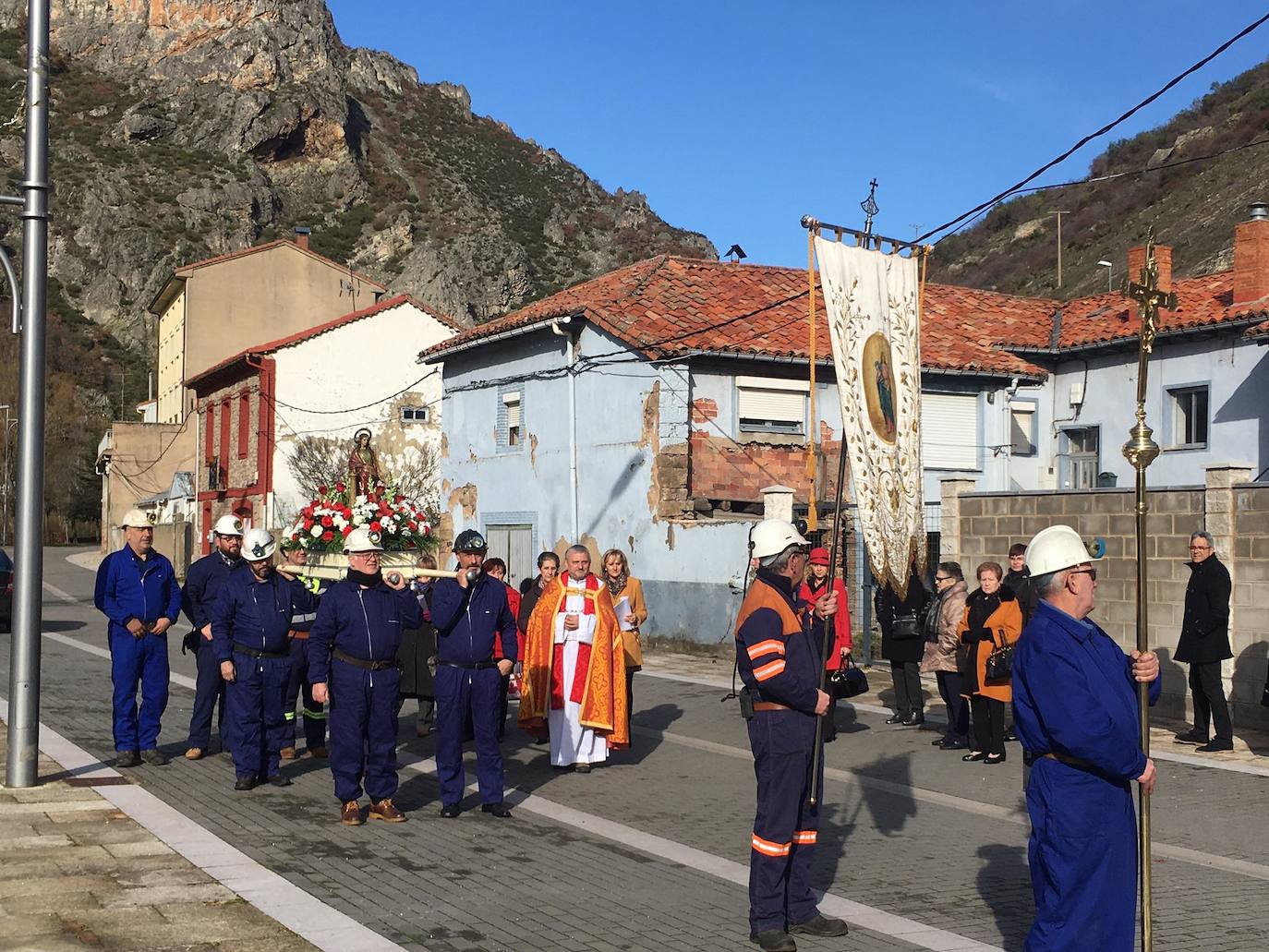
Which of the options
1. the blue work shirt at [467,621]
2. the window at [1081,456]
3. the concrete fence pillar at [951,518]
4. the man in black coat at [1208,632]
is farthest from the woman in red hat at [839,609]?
the window at [1081,456]

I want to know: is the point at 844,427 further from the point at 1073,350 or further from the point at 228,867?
the point at 1073,350

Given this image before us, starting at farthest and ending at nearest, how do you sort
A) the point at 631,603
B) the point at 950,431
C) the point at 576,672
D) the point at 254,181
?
the point at 254,181 → the point at 950,431 → the point at 631,603 → the point at 576,672

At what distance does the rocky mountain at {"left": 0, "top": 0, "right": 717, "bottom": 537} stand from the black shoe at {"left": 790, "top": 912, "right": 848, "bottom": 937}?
7319 centimetres

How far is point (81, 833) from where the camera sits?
764 centimetres

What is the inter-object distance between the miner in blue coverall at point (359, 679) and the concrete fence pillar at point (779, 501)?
41.4 feet

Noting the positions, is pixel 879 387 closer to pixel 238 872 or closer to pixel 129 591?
pixel 238 872

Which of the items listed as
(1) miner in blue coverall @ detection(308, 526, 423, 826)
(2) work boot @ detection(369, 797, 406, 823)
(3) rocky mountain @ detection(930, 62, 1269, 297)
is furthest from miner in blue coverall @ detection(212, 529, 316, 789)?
(3) rocky mountain @ detection(930, 62, 1269, 297)

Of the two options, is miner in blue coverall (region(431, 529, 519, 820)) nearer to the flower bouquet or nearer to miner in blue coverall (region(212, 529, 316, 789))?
A: miner in blue coverall (region(212, 529, 316, 789))

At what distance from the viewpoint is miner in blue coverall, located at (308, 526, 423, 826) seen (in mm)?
8523

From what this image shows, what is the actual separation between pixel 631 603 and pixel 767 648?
6.79 m

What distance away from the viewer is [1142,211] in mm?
63500

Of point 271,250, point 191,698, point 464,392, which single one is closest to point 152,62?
point 271,250

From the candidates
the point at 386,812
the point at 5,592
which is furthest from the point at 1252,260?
the point at 5,592

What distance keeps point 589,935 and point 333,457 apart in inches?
1430
